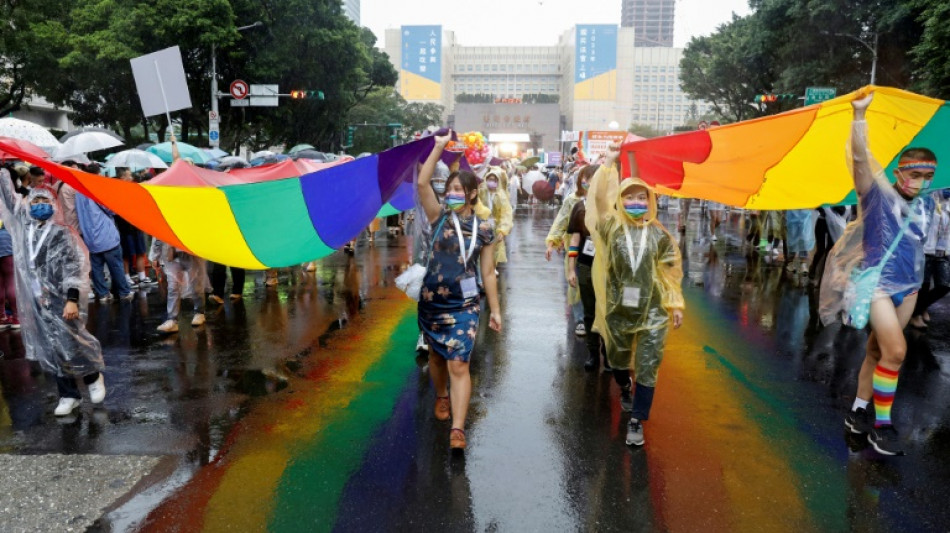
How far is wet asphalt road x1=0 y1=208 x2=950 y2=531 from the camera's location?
11.9ft

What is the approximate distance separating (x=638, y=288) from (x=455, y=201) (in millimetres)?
1325

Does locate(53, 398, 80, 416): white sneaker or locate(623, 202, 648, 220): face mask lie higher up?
locate(623, 202, 648, 220): face mask

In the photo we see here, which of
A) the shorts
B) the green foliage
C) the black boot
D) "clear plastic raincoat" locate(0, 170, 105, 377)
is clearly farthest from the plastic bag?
the green foliage

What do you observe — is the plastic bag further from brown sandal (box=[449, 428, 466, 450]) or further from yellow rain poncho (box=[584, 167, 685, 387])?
yellow rain poncho (box=[584, 167, 685, 387])

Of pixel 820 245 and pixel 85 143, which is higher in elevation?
pixel 85 143

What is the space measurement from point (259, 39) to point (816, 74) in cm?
2281

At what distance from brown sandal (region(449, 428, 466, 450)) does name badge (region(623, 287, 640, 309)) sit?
4.48ft

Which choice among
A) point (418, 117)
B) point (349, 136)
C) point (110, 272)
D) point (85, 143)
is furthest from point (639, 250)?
point (418, 117)

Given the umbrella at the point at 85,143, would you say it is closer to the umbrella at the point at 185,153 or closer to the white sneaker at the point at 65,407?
the umbrella at the point at 185,153

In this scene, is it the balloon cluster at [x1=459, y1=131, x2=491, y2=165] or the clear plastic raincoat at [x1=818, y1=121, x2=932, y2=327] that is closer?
the clear plastic raincoat at [x1=818, y1=121, x2=932, y2=327]

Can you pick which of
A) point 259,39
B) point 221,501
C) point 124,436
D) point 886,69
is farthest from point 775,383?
point 259,39

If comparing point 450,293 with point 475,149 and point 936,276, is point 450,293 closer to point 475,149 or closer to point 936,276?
point 475,149

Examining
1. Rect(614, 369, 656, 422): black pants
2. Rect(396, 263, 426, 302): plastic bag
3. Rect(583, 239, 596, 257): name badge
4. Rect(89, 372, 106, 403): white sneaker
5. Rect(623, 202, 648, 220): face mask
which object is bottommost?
Rect(89, 372, 106, 403): white sneaker

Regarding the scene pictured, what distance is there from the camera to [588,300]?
6.21m
